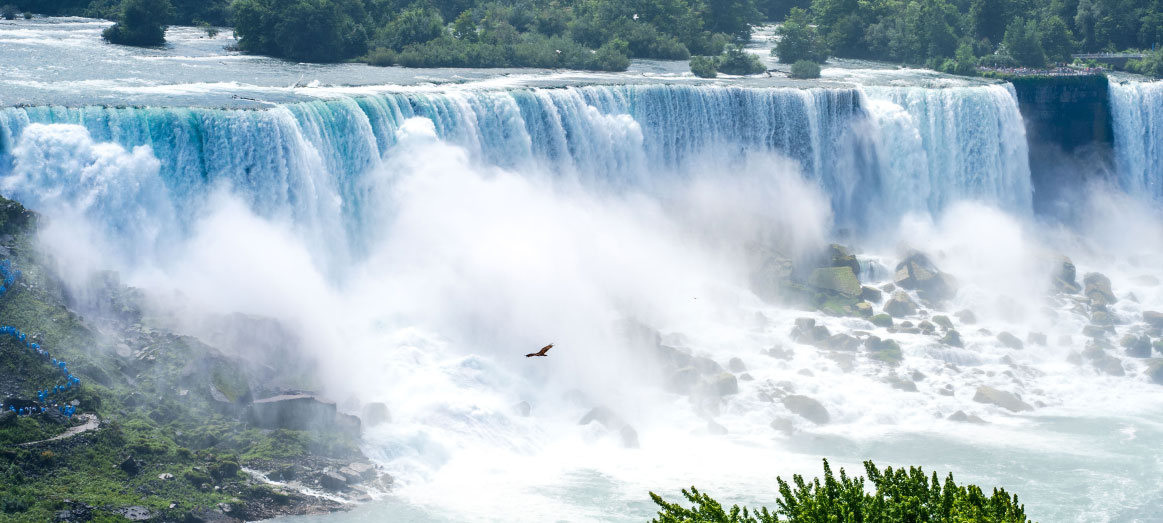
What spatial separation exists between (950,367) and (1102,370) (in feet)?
12.5

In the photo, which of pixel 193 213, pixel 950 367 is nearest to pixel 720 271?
pixel 950 367

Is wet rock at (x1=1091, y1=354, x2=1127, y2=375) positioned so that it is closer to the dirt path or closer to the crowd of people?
the dirt path

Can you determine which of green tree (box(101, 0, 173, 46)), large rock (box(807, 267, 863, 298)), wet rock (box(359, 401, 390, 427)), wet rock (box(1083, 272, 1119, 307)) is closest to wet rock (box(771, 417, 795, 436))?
wet rock (box(359, 401, 390, 427))

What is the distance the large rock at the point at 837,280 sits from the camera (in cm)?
3259

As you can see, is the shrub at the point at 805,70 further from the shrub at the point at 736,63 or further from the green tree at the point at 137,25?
the green tree at the point at 137,25

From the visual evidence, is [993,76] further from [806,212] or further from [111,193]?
[111,193]

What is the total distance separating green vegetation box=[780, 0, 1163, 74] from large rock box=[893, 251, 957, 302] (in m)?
15.5

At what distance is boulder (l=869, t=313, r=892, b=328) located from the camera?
31.4m

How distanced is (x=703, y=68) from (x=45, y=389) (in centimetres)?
2803

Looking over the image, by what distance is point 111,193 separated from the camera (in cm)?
2488

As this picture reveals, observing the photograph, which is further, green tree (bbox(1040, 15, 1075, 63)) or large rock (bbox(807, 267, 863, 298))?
green tree (bbox(1040, 15, 1075, 63))

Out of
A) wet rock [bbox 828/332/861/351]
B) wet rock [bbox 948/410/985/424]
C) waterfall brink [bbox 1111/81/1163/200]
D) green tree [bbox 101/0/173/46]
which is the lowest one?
wet rock [bbox 948/410/985/424]

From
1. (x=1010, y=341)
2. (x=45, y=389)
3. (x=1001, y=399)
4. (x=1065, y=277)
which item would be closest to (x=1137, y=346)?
(x=1010, y=341)

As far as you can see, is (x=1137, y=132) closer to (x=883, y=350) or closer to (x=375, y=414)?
(x=883, y=350)
